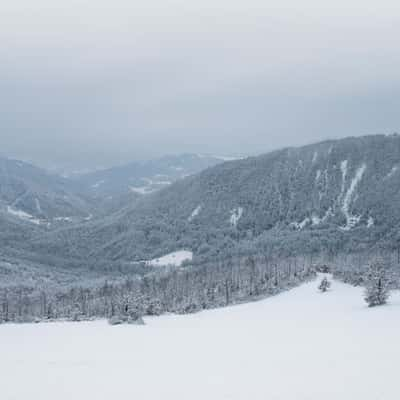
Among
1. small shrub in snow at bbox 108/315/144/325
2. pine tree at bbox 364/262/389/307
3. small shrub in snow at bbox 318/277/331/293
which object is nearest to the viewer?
small shrub in snow at bbox 108/315/144/325

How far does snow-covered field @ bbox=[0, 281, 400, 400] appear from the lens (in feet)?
81.9

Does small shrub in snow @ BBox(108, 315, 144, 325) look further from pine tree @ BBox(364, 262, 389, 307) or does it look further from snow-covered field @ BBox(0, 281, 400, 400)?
pine tree @ BBox(364, 262, 389, 307)

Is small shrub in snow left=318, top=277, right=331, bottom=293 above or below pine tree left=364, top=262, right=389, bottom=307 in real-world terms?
below

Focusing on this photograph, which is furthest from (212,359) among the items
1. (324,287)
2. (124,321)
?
(324,287)

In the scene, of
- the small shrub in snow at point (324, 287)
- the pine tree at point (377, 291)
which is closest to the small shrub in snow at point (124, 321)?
the pine tree at point (377, 291)

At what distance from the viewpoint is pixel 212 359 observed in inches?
1329

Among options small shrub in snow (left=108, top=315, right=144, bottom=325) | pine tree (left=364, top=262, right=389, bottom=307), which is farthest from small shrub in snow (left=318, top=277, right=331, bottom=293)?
small shrub in snow (left=108, top=315, right=144, bottom=325)

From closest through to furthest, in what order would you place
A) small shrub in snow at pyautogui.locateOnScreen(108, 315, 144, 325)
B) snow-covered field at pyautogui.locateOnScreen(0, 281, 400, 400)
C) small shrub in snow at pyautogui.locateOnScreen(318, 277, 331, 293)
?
snow-covered field at pyautogui.locateOnScreen(0, 281, 400, 400)
small shrub in snow at pyautogui.locateOnScreen(108, 315, 144, 325)
small shrub in snow at pyautogui.locateOnScreen(318, 277, 331, 293)

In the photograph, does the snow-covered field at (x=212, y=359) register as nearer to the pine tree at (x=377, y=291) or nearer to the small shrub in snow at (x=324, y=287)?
the pine tree at (x=377, y=291)

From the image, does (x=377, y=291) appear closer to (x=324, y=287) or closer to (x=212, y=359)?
(x=324, y=287)

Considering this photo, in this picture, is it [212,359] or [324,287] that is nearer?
[212,359]

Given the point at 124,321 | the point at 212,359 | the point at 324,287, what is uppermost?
the point at 212,359

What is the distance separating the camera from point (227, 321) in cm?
6009

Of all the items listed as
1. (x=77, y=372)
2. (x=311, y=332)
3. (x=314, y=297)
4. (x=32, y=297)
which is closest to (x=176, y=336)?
(x=311, y=332)
